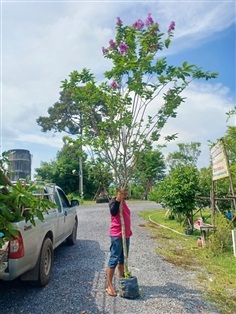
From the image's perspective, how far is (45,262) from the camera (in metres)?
4.63

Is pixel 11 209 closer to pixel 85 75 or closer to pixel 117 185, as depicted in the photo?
pixel 117 185

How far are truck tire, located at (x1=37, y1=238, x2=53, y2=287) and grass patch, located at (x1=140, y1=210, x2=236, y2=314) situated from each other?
261cm

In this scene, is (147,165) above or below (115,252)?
above

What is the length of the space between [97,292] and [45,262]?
3.46ft

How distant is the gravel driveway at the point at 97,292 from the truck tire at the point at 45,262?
0.14 m

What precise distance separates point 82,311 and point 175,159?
112 feet

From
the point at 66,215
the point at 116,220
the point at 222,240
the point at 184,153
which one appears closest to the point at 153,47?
the point at 116,220

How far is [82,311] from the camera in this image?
3625 mm

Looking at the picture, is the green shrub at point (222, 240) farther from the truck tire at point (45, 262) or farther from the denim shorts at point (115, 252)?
the truck tire at point (45, 262)

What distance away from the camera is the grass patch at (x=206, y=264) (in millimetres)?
4168

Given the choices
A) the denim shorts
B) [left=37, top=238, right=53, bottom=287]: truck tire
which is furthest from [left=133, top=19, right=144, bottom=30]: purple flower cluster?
[left=37, top=238, right=53, bottom=287]: truck tire

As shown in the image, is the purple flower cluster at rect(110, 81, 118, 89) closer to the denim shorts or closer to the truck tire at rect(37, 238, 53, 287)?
the denim shorts

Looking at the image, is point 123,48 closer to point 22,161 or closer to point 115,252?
point 115,252

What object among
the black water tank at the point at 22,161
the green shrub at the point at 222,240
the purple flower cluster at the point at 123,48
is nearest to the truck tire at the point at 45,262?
the black water tank at the point at 22,161
